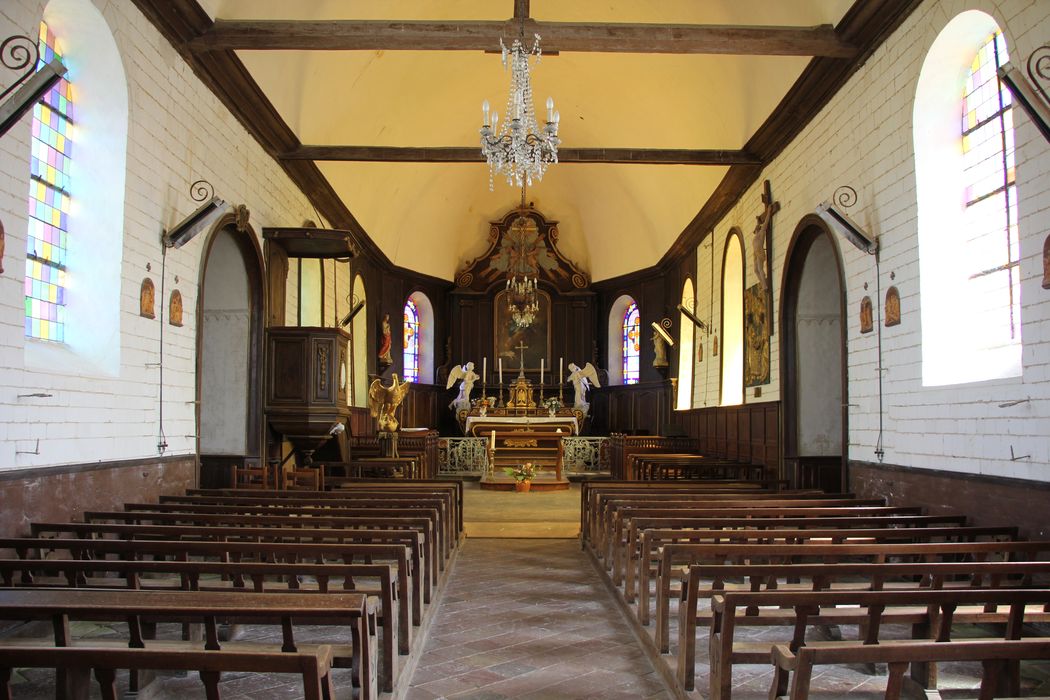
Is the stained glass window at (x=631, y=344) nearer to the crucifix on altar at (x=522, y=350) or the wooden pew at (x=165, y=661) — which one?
the crucifix on altar at (x=522, y=350)

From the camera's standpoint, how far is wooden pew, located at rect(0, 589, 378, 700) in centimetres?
300

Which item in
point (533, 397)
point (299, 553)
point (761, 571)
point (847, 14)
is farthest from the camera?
point (533, 397)

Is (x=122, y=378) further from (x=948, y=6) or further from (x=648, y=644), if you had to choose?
(x=948, y=6)

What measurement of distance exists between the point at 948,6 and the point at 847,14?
4.81 ft

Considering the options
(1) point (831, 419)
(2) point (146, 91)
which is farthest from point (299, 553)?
(1) point (831, 419)

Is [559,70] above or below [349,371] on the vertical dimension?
above

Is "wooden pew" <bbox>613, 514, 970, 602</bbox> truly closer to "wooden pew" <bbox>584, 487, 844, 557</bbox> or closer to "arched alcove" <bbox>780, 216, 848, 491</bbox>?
"wooden pew" <bbox>584, 487, 844, 557</bbox>

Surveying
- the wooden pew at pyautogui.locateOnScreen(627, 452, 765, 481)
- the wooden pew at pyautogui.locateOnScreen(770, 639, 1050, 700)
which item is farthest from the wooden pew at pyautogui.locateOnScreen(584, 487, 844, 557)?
the wooden pew at pyautogui.locateOnScreen(770, 639, 1050, 700)

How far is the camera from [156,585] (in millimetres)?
5344

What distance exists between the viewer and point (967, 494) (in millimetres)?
6625

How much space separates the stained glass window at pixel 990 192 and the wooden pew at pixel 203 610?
20.1 ft

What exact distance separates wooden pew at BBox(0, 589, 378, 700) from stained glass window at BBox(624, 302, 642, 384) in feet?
64.8

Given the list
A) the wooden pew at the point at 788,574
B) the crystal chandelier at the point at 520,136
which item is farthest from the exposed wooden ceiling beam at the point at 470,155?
the wooden pew at the point at 788,574

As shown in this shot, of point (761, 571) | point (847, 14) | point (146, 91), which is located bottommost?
point (761, 571)
